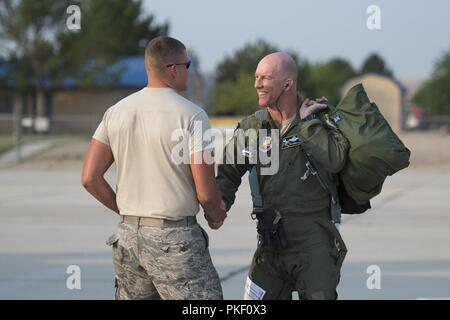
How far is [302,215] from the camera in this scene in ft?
15.3

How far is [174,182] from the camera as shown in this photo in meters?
4.22

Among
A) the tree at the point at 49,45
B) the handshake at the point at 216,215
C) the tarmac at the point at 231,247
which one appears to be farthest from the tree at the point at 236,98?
the handshake at the point at 216,215

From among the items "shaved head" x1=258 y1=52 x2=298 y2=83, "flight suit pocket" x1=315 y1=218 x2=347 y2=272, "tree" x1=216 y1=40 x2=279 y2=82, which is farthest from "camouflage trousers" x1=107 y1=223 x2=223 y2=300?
"tree" x1=216 y1=40 x2=279 y2=82

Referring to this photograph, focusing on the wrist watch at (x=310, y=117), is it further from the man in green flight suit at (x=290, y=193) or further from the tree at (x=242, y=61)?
the tree at (x=242, y=61)

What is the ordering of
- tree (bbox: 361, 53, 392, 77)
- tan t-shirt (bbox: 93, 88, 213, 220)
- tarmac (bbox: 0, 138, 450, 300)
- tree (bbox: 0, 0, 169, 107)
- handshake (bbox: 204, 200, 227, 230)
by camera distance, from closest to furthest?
tan t-shirt (bbox: 93, 88, 213, 220)
handshake (bbox: 204, 200, 227, 230)
tarmac (bbox: 0, 138, 450, 300)
tree (bbox: 0, 0, 169, 107)
tree (bbox: 361, 53, 392, 77)

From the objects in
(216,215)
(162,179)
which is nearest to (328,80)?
(216,215)

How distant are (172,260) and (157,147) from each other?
1.77ft

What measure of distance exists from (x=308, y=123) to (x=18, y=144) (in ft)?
80.6

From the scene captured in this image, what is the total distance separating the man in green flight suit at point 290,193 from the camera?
4.59 meters

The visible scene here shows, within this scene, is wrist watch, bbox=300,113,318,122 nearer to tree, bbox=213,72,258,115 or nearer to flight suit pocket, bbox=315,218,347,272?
flight suit pocket, bbox=315,218,347,272

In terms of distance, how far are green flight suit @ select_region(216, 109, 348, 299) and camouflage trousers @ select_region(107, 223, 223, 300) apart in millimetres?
522

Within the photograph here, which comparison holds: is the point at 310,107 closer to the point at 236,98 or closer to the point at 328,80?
the point at 236,98

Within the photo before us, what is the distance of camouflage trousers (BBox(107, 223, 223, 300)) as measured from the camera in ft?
13.8
